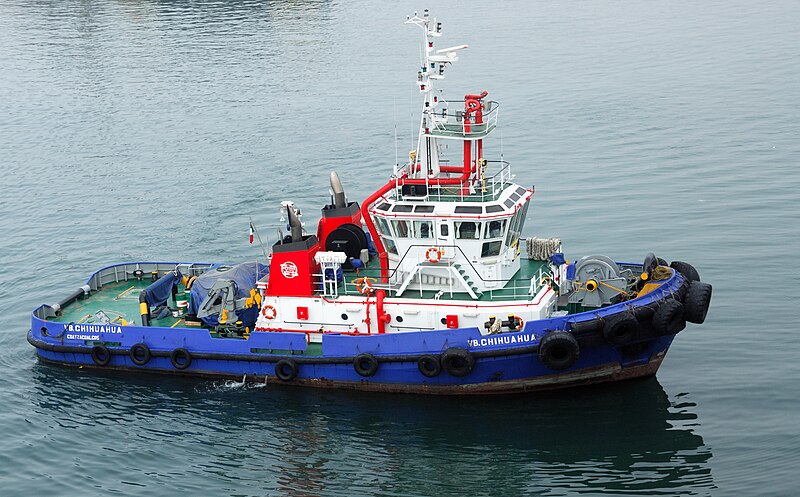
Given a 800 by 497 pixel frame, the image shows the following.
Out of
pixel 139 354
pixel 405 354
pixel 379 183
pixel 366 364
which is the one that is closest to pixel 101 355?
pixel 139 354

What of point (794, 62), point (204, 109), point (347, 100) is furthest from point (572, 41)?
point (204, 109)

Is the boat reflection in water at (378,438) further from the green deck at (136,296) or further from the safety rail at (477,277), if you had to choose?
the safety rail at (477,277)

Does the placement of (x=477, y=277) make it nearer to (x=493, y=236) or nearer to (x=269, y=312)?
(x=493, y=236)

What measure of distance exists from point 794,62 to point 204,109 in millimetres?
25793

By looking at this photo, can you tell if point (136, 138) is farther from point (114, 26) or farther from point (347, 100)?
point (114, 26)

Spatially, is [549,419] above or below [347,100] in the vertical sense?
below

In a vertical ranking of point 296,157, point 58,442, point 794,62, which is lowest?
point 58,442

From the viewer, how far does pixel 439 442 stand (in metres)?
17.7

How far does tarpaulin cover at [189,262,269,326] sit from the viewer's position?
20391mm

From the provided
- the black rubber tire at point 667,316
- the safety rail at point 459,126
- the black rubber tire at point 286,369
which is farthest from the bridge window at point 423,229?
the black rubber tire at point 667,316

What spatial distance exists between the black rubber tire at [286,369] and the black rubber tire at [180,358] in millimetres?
1946

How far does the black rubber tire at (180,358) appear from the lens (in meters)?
19.8

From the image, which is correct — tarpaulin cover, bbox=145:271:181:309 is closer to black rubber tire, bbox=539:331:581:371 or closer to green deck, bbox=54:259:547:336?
green deck, bbox=54:259:547:336

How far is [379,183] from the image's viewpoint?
3216cm
